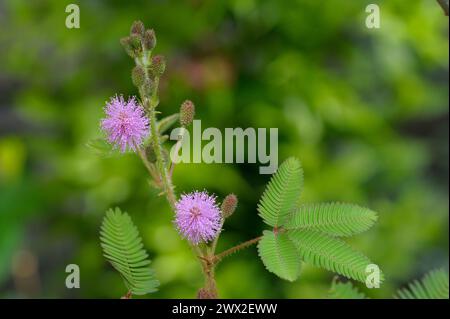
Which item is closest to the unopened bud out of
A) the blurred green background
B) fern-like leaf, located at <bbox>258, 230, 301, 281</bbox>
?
fern-like leaf, located at <bbox>258, 230, 301, 281</bbox>

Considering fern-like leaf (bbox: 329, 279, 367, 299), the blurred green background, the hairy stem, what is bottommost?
fern-like leaf (bbox: 329, 279, 367, 299)

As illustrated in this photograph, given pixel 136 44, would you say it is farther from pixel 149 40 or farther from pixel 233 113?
pixel 233 113

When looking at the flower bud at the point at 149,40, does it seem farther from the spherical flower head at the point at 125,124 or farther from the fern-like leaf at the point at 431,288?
the fern-like leaf at the point at 431,288

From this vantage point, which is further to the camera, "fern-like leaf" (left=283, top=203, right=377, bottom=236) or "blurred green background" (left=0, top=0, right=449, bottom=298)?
"blurred green background" (left=0, top=0, right=449, bottom=298)

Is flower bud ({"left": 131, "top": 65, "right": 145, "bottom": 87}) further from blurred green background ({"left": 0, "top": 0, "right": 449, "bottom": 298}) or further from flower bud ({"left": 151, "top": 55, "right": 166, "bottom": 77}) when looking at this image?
blurred green background ({"left": 0, "top": 0, "right": 449, "bottom": 298})

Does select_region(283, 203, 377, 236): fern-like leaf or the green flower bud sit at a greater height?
the green flower bud
